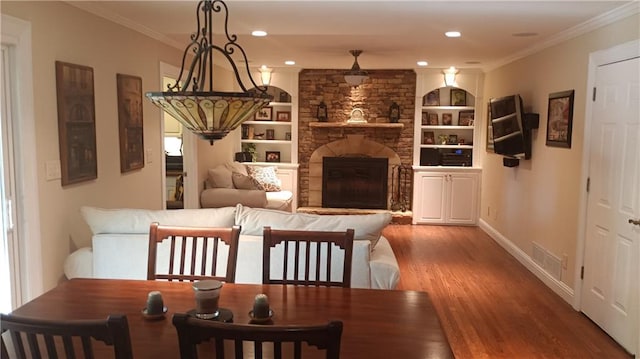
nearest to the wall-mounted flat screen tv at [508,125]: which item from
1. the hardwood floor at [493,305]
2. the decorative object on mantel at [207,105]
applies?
the hardwood floor at [493,305]

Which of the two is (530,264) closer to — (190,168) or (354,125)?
(354,125)

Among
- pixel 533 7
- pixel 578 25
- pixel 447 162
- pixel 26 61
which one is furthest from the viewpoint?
pixel 447 162

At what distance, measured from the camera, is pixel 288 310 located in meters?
1.99

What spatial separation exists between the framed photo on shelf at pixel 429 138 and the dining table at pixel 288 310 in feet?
19.6

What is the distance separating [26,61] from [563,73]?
4.26 meters

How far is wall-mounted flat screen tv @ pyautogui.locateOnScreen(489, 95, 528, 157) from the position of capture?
5.35m

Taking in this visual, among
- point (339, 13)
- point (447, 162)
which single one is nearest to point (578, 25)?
point (339, 13)

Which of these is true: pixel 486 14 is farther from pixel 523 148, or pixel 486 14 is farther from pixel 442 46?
pixel 523 148

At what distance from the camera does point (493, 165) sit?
6930 mm

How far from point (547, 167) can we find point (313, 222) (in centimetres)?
284

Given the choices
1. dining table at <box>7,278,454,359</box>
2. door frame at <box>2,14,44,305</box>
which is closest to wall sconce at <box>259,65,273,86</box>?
door frame at <box>2,14,44,305</box>

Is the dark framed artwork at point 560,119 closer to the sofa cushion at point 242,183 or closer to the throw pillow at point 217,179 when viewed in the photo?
the sofa cushion at point 242,183

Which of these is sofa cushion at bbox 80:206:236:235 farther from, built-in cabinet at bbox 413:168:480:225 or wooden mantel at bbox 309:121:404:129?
built-in cabinet at bbox 413:168:480:225

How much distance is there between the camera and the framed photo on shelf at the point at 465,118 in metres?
7.83
